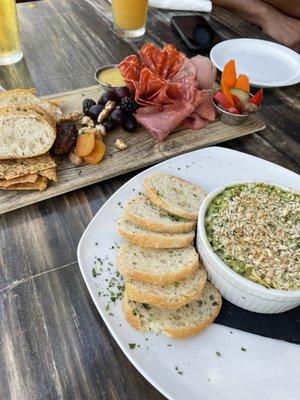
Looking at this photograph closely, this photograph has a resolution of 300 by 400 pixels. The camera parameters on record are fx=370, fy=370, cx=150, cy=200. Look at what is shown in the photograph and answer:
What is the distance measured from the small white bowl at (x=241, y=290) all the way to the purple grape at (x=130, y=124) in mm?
712

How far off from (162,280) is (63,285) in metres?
0.31

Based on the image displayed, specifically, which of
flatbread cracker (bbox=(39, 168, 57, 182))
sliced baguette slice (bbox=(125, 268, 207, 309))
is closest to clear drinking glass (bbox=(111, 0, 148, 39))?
flatbread cracker (bbox=(39, 168, 57, 182))

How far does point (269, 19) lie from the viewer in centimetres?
287

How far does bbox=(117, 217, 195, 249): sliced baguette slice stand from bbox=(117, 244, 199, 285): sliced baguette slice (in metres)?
0.02

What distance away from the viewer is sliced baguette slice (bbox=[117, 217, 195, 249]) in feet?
3.72

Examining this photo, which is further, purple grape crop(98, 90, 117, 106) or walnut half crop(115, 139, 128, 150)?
Answer: purple grape crop(98, 90, 117, 106)

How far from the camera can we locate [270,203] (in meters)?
1.22

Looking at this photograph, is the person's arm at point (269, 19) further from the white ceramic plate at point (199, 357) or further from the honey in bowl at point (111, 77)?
the white ceramic plate at point (199, 357)

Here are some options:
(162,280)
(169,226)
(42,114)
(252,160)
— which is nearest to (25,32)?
(42,114)

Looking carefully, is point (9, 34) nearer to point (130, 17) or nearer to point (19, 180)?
point (130, 17)

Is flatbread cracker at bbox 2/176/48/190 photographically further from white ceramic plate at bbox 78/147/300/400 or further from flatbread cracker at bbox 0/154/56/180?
white ceramic plate at bbox 78/147/300/400

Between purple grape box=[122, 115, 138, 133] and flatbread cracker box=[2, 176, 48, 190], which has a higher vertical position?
purple grape box=[122, 115, 138, 133]

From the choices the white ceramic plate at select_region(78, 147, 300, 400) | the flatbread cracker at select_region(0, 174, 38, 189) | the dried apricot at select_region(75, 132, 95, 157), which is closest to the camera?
the white ceramic plate at select_region(78, 147, 300, 400)

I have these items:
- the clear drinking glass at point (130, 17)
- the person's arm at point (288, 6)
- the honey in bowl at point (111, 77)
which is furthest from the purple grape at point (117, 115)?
the person's arm at point (288, 6)
